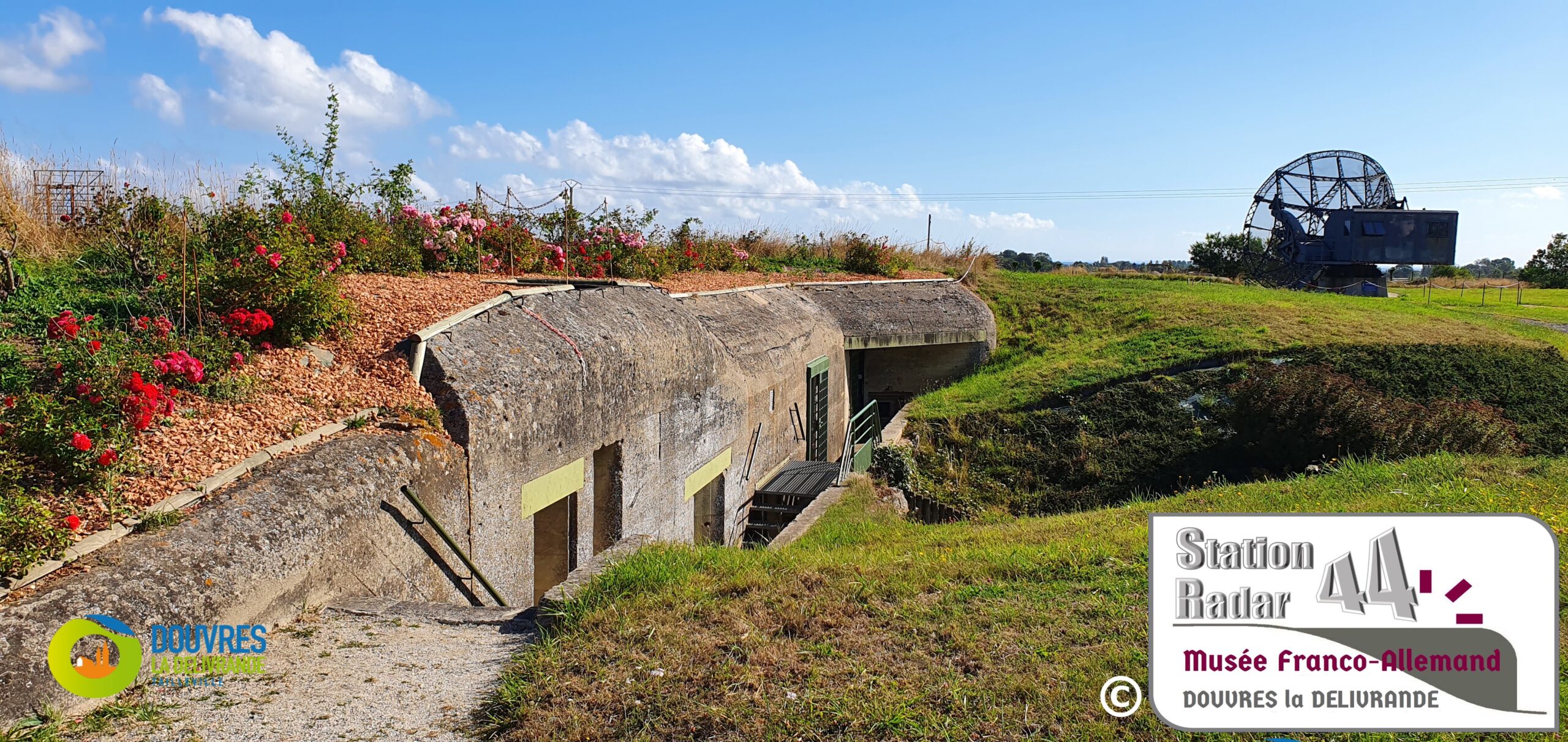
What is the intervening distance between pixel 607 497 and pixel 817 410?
6858mm

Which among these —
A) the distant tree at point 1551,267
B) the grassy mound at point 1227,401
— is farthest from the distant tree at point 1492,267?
A: the grassy mound at point 1227,401

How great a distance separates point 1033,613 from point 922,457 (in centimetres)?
908

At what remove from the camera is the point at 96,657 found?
3449mm

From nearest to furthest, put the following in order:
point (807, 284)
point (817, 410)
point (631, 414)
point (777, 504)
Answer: point (631, 414), point (777, 504), point (817, 410), point (807, 284)

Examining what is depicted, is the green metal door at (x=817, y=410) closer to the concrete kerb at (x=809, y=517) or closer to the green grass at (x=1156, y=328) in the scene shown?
the green grass at (x=1156, y=328)

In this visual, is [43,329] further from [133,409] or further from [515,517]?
[515,517]

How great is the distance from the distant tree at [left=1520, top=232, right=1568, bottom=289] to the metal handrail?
4497 centimetres

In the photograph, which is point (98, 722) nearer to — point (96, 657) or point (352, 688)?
point (96, 657)

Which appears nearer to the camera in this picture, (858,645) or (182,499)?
(858,645)

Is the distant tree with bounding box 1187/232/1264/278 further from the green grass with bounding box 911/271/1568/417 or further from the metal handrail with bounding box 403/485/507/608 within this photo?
the metal handrail with bounding box 403/485/507/608

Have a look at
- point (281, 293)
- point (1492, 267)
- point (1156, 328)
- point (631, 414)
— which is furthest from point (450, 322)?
point (1492, 267)

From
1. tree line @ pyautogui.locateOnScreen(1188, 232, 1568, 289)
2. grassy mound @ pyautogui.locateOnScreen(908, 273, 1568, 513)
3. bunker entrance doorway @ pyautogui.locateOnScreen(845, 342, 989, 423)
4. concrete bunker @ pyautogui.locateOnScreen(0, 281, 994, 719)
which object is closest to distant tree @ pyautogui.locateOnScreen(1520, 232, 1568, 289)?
tree line @ pyautogui.locateOnScreen(1188, 232, 1568, 289)

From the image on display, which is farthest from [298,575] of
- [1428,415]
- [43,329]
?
[1428,415]

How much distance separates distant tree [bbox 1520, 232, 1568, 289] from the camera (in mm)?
37594
